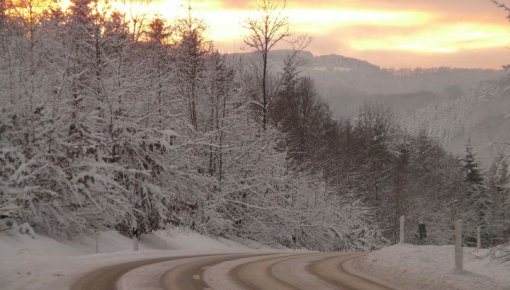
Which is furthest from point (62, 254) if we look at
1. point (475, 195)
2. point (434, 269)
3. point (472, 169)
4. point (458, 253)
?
point (472, 169)

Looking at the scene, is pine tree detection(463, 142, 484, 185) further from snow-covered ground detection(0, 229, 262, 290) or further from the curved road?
the curved road

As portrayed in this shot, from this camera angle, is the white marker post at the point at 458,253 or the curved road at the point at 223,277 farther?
the white marker post at the point at 458,253

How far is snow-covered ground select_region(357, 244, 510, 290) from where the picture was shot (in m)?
9.27

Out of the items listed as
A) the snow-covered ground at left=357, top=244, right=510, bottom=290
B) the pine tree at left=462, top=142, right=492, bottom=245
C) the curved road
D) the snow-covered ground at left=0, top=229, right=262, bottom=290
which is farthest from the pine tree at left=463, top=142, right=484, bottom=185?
the curved road

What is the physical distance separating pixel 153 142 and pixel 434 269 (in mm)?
14101

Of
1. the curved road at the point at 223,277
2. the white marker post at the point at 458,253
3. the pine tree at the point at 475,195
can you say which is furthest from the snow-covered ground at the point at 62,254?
the pine tree at the point at 475,195

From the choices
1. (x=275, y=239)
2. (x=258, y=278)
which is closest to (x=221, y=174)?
(x=275, y=239)

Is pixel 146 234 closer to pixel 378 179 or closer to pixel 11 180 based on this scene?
pixel 11 180

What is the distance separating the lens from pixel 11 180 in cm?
1531

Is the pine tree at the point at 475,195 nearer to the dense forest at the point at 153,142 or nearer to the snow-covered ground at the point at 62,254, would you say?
the dense forest at the point at 153,142

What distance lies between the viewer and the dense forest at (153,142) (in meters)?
16.9

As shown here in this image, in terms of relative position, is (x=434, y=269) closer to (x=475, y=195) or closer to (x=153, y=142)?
(x=153, y=142)

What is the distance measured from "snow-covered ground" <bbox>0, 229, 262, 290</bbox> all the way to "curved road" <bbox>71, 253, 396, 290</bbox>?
0.52 meters

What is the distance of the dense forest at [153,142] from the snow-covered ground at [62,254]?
27.3 inches
